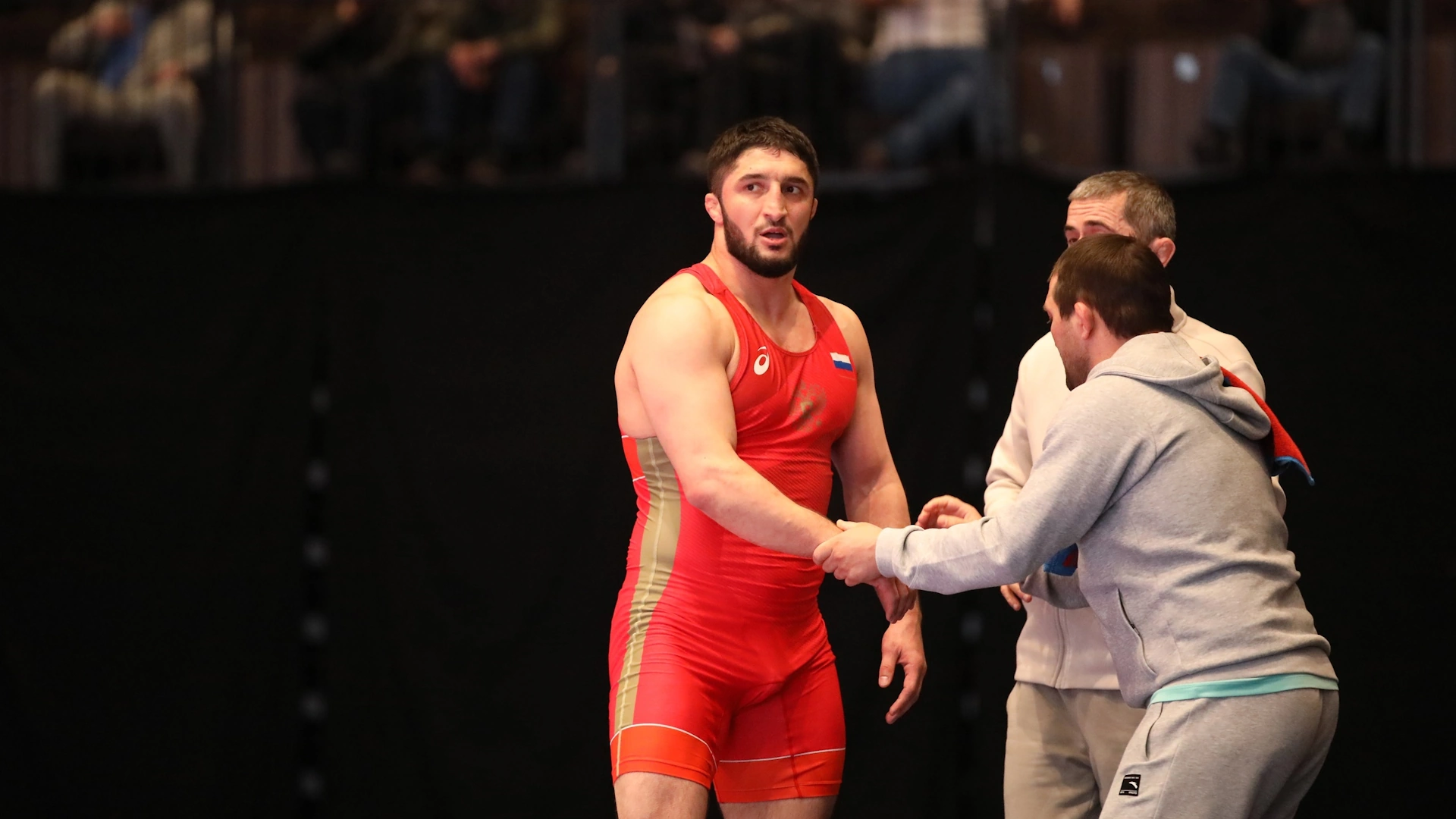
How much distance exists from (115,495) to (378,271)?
1.29 metres

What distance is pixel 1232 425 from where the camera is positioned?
249 centimetres

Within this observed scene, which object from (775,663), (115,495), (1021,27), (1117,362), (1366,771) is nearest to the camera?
(1117,362)

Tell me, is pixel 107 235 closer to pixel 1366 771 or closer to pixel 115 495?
pixel 115 495

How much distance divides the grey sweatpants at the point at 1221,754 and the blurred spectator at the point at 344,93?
4300mm

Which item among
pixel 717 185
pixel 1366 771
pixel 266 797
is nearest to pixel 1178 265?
pixel 1366 771

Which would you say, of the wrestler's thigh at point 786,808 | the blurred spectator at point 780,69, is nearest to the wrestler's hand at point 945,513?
the wrestler's thigh at point 786,808

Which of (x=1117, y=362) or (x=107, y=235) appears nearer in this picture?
(x=1117, y=362)

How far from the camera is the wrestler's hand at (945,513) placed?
309cm

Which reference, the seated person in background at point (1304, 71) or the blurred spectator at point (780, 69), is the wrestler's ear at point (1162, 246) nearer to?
the seated person in background at point (1304, 71)

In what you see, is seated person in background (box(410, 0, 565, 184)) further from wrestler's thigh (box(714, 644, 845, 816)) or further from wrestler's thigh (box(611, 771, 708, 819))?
wrestler's thigh (box(611, 771, 708, 819))

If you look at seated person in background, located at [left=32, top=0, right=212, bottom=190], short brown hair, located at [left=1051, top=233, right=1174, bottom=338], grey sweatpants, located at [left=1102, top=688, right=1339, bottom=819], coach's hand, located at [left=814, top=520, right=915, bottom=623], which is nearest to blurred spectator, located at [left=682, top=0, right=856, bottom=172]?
seated person in background, located at [left=32, top=0, right=212, bottom=190]

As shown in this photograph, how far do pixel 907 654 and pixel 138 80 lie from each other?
13.9ft

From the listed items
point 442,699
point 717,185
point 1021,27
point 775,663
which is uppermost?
point 1021,27

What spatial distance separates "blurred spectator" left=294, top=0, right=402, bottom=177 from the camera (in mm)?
5820
